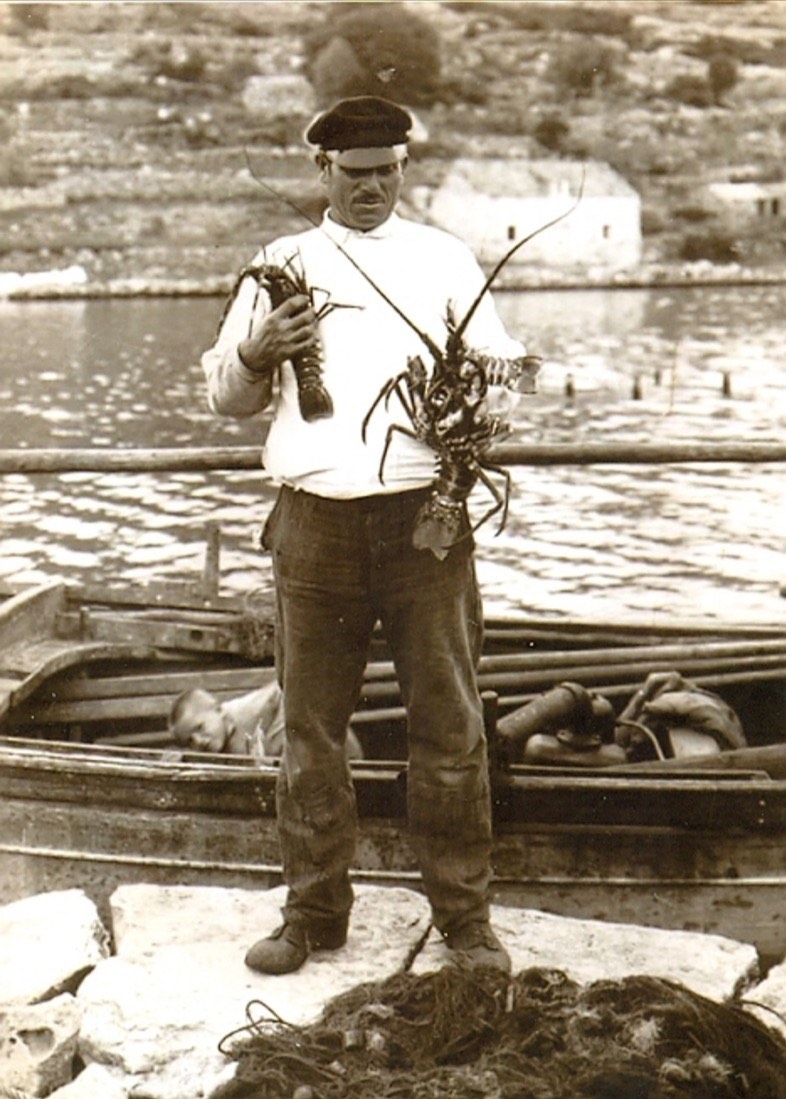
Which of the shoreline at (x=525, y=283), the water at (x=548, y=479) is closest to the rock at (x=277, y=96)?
the shoreline at (x=525, y=283)

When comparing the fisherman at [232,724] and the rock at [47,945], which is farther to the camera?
the fisherman at [232,724]

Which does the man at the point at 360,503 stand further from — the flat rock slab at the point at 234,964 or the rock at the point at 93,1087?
the rock at the point at 93,1087

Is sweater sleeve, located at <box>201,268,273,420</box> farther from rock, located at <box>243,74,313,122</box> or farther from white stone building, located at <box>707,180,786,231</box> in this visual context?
white stone building, located at <box>707,180,786,231</box>

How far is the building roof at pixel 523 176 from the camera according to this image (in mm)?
56062

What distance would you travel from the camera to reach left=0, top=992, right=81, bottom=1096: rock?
3381mm

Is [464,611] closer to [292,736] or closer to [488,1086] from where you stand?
[292,736]

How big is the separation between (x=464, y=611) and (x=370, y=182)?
1036 millimetres

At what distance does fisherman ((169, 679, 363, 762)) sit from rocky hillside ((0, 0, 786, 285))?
4473 centimetres

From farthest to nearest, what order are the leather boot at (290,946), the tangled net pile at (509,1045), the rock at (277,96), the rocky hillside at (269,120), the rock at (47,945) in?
the rock at (277,96) → the rocky hillside at (269,120) → the rock at (47,945) → the leather boot at (290,946) → the tangled net pile at (509,1045)

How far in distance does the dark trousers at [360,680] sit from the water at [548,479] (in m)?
0.54

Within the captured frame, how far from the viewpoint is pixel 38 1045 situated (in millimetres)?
3475

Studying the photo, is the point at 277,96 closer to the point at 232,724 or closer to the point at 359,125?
the point at 232,724

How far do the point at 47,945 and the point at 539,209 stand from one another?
5553cm

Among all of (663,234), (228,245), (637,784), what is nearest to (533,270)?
(663,234)
